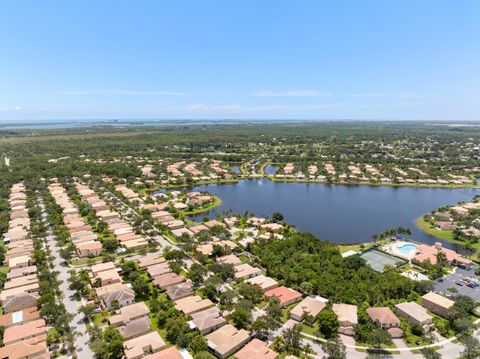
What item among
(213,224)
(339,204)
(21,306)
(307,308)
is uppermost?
(213,224)

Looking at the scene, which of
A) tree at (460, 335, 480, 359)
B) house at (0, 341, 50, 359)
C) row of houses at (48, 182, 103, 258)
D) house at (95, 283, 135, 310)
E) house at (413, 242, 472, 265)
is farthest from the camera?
row of houses at (48, 182, 103, 258)

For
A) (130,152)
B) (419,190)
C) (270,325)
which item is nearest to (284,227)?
(270,325)

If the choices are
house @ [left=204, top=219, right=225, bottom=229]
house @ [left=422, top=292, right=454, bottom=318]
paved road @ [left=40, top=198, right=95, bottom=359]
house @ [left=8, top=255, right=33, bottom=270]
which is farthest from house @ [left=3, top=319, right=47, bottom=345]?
house @ [left=422, top=292, right=454, bottom=318]

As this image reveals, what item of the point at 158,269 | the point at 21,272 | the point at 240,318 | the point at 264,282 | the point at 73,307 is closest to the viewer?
the point at 240,318

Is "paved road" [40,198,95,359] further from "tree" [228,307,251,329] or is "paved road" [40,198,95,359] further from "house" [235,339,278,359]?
"house" [235,339,278,359]

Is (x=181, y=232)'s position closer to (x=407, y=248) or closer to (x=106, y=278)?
(x=106, y=278)

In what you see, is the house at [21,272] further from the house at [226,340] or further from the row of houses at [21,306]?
the house at [226,340]

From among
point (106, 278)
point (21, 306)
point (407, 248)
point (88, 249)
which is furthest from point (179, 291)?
point (407, 248)
